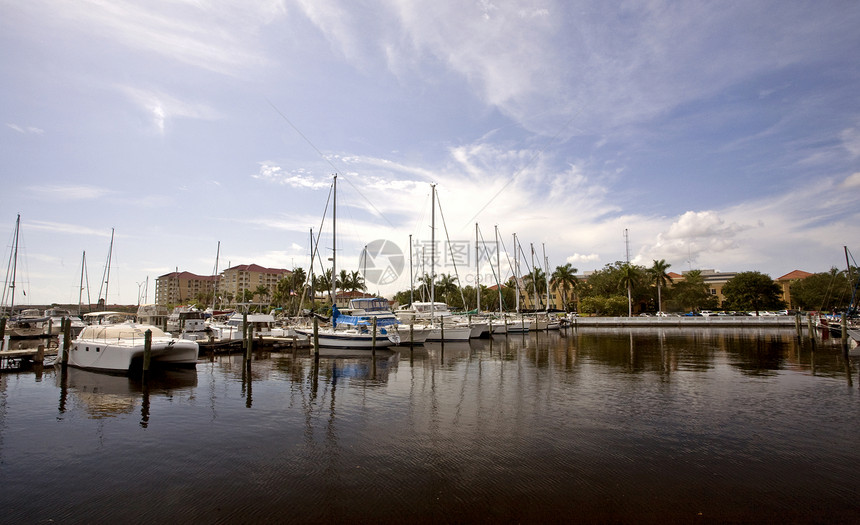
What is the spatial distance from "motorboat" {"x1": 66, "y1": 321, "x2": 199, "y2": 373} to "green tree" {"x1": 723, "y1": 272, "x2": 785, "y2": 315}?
101 meters

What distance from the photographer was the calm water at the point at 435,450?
26.2 feet

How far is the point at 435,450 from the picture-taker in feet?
36.2

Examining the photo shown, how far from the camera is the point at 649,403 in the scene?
16000mm

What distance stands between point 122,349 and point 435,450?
19.9 m

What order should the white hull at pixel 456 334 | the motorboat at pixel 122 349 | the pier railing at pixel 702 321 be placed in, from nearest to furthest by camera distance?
the motorboat at pixel 122 349
the white hull at pixel 456 334
the pier railing at pixel 702 321

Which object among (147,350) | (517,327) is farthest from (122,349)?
(517,327)

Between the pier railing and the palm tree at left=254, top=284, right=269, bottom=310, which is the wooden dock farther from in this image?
the palm tree at left=254, top=284, right=269, bottom=310

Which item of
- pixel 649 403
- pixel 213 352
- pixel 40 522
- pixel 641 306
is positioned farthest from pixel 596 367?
pixel 641 306

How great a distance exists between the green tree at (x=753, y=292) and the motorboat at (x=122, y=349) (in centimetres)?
10102

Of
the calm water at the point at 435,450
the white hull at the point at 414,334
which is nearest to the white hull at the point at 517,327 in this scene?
the white hull at the point at 414,334

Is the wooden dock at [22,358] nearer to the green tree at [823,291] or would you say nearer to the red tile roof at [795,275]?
the green tree at [823,291]

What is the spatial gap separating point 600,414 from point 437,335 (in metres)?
30.8

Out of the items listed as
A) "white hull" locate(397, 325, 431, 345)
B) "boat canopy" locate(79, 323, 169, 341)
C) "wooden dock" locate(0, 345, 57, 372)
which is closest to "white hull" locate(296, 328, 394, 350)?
"white hull" locate(397, 325, 431, 345)

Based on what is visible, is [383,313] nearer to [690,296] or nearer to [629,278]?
[629,278]
